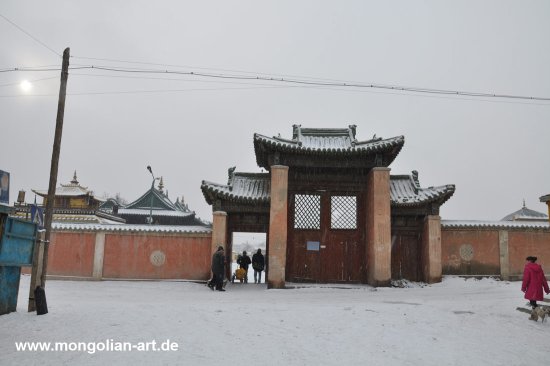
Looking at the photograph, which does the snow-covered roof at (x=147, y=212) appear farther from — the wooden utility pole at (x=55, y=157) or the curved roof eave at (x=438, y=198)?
the wooden utility pole at (x=55, y=157)

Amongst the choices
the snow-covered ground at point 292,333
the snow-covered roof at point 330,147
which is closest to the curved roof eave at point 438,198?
the snow-covered roof at point 330,147

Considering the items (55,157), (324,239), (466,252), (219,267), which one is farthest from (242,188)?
(466,252)

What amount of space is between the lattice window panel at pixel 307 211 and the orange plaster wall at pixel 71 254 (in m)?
7.01

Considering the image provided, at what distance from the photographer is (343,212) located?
1423 cm

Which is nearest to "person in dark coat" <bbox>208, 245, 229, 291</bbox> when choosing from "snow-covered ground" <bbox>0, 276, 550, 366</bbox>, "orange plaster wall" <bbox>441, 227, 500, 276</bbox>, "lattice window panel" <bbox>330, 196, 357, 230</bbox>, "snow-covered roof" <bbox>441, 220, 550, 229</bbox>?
"snow-covered ground" <bbox>0, 276, 550, 366</bbox>

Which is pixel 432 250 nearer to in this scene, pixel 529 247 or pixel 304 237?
pixel 529 247

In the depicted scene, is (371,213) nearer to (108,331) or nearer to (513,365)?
(513,365)

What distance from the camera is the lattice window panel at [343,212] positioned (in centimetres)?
1413

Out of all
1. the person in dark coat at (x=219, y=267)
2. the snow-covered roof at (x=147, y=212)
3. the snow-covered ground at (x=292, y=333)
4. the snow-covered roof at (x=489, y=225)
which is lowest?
the snow-covered ground at (x=292, y=333)

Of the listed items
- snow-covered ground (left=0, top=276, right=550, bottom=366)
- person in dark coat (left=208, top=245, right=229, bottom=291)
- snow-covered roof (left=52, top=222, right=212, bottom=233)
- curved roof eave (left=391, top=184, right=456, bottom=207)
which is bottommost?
snow-covered ground (left=0, top=276, right=550, bottom=366)

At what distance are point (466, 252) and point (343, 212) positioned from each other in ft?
14.0

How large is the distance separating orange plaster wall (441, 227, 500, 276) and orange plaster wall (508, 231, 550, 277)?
52 centimetres

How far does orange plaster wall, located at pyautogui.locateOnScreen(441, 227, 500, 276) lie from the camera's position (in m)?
14.3

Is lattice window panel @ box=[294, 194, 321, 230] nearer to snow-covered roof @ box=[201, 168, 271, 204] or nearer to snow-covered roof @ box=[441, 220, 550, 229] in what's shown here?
snow-covered roof @ box=[201, 168, 271, 204]
